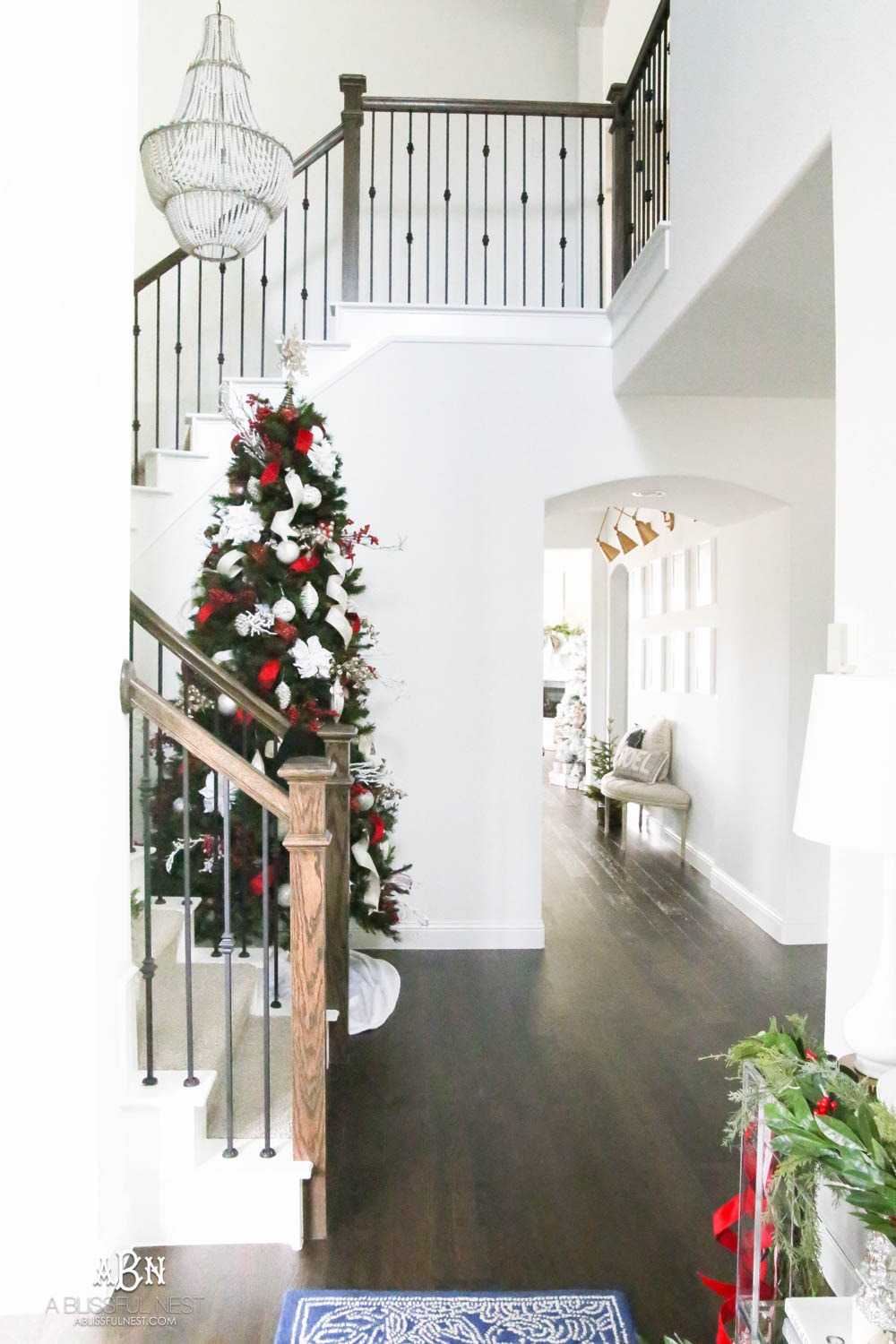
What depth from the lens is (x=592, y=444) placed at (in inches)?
186

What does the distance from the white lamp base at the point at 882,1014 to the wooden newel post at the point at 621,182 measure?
378 centimetres

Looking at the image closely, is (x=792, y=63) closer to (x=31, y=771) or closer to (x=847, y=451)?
(x=847, y=451)

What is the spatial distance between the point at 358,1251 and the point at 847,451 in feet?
7.24

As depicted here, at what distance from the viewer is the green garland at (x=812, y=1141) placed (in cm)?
116

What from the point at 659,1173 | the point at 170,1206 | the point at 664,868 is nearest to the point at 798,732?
the point at 664,868

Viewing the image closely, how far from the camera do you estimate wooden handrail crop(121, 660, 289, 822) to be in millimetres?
2238

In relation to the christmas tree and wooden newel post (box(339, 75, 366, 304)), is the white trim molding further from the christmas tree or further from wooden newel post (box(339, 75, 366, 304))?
the christmas tree

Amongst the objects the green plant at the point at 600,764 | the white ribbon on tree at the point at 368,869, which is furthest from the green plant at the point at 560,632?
the white ribbon on tree at the point at 368,869

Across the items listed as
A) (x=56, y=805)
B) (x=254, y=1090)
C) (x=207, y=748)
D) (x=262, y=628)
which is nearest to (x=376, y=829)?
(x=262, y=628)

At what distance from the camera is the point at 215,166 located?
325 cm

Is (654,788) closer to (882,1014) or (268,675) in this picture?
Answer: (268,675)

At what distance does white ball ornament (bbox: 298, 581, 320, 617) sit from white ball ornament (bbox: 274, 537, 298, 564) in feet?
0.38

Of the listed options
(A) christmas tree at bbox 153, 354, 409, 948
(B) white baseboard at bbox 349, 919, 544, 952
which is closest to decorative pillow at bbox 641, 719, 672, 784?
(B) white baseboard at bbox 349, 919, 544, 952

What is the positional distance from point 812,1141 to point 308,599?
2.70m
